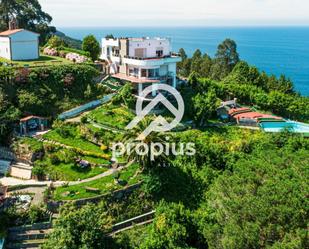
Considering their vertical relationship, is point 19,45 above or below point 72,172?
above

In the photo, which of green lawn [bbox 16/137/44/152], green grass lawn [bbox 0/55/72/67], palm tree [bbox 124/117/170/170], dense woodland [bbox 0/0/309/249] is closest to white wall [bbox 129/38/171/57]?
dense woodland [bbox 0/0/309/249]

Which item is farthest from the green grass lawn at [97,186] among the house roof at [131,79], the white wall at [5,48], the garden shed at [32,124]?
the white wall at [5,48]

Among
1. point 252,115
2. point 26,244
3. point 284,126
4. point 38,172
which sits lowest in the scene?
point 26,244

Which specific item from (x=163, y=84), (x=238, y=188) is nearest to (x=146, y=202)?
(x=238, y=188)

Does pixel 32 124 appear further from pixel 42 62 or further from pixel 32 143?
pixel 42 62

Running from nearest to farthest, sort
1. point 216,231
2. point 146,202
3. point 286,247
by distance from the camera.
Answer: point 286,247
point 216,231
point 146,202

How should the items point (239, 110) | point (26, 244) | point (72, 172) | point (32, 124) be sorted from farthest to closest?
1. point (239, 110)
2. point (32, 124)
3. point (72, 172)
4. point (26, 244)

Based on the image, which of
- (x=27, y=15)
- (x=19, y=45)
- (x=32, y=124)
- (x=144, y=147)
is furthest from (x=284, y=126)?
(x=27, y=15)

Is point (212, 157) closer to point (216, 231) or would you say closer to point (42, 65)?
point (216, 231)
